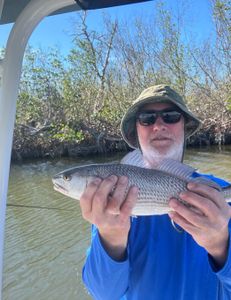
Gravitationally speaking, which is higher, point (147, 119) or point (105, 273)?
point (147, 119)

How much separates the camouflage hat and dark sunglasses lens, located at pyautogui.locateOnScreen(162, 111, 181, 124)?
0.04m

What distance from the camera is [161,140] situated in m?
2.07

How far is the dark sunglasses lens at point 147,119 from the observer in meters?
2.14

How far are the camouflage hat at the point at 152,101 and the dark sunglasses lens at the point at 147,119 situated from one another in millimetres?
48

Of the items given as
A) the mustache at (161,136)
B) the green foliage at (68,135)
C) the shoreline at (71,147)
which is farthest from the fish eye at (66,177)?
the shoreline at (71,147)

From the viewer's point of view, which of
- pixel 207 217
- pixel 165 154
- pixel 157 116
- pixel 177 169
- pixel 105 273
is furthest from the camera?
→ pixel 157 116

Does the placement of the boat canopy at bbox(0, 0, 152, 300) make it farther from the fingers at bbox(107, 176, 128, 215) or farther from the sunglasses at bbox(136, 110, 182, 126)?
the sunglasses at bbox(136, 110, 182, 126)

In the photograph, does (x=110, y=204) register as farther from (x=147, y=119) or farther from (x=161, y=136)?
(x=147, y=119)

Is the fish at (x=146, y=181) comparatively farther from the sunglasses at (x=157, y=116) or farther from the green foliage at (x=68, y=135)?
the green foliage at (x=68, y=135)

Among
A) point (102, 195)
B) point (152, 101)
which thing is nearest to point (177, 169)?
point (102, 195)

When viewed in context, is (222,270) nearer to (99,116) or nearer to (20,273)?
(20,273)

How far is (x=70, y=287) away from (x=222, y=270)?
5.54 metres

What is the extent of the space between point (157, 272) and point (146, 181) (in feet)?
1.36

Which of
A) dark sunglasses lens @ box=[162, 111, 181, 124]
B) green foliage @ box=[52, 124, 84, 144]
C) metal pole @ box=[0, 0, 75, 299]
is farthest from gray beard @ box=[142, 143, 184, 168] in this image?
green foliage @ box=[52, 124, 84, 144]
